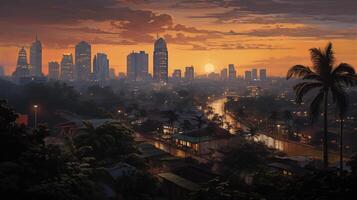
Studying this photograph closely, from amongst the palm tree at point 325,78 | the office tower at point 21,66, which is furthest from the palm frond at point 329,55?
the office tower at point 21,66

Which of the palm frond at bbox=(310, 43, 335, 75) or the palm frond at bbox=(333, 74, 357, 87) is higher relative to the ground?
the palm frond at bbox=(310, 43, 335, 75)

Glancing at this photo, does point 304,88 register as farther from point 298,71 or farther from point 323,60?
point 323,60

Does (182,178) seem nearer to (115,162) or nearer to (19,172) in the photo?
(115,162)

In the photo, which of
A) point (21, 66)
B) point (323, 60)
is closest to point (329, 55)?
point (323, 60)

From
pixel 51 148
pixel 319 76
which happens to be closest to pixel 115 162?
pixel 51 148

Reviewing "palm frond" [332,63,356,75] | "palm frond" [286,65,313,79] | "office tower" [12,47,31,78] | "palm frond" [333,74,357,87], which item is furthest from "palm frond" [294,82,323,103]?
"office tower" [12,47,31,78]

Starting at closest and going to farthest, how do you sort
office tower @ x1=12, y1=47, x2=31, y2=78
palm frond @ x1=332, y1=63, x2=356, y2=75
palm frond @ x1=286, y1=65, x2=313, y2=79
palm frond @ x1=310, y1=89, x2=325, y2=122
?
palm frond @ x1=332, y1=63, x2=356, y2=75 < palm frond @ x1=310, y1=89, x2=325, y2=122 < palm frond @ x1=286, y1=65, x2=313, y2=79 < office tower @ x1=12, y1=47, x2=31, y2=78

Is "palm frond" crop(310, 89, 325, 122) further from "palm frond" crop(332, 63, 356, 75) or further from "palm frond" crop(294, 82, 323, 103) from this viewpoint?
"palm frond" crop(332, 63, 356, 75)
